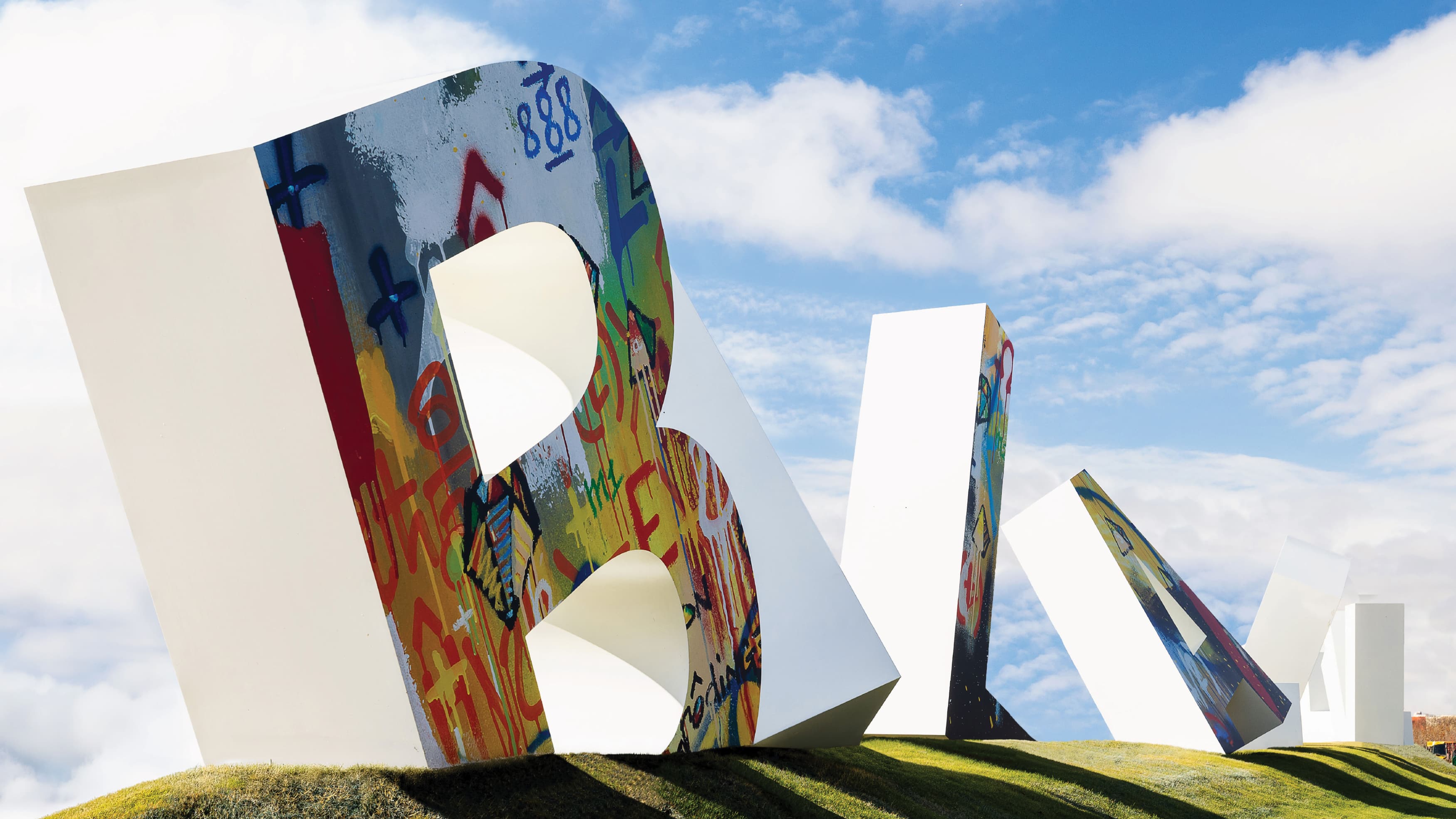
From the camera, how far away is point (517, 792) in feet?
21.6

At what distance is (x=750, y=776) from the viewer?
8.98 m

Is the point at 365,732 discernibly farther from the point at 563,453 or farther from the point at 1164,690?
the point at 1164,690

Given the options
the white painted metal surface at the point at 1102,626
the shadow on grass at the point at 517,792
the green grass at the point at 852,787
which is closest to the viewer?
the green grass at the point at 852,787

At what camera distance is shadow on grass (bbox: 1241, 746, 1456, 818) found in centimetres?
1689

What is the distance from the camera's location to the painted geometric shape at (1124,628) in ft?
52.0

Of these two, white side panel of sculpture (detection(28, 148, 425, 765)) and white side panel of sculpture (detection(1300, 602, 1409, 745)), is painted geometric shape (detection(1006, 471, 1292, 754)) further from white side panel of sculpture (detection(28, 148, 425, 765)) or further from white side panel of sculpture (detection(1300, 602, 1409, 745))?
white side panel of sculpture (detection(28, 148, 425, 765))

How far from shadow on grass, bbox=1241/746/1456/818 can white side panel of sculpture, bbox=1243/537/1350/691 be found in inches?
90.3

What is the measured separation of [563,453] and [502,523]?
949 mm

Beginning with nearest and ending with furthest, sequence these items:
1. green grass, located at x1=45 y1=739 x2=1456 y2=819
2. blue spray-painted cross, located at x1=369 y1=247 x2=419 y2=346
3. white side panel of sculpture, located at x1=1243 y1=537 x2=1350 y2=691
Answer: green grass, located at x1=45 y1=739 x2=1456 y2=819 → blue spray-painted cross, located at x1=369 y1=247 x2=419 y2=346 → white side panel of sculpture, located at x1=1243 y1=537 x2=1350 y2=691

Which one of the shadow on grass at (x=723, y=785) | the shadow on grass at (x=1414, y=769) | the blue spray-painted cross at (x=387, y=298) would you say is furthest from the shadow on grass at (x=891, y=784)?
the shadow on grass at (x=1414, y=769)

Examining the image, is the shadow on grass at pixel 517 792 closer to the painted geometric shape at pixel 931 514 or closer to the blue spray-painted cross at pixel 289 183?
the blue spray-painted cross at pixel 289 183

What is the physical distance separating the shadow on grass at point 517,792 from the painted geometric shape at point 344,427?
21 cm

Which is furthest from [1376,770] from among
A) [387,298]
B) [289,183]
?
[289,183]

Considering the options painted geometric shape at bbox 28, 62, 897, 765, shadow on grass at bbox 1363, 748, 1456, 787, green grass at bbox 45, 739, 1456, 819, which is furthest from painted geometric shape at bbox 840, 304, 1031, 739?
shadow on grass at bbox 1363, 748, 1456, 787
